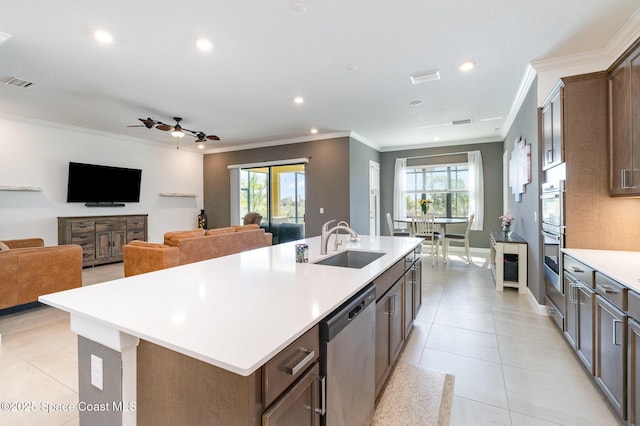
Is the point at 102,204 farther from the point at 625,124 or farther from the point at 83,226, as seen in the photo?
the point at 625,124

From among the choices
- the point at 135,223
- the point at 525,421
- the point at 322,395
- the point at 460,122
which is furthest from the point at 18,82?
the point at 460,122

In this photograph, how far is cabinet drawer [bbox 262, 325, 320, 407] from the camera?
84 centimetres

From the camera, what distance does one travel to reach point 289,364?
3.01 feet

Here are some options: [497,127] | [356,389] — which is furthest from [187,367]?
[497,127]

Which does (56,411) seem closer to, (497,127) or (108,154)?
(108,154)

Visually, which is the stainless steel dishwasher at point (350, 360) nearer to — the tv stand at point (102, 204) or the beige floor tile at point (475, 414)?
the beige floor tile at point (475, 414)

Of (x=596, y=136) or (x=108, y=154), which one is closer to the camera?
(x=596, y=136)

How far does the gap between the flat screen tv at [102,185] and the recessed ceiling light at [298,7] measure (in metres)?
5.68

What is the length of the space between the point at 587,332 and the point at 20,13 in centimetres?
493

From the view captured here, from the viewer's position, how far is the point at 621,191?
2.29 m

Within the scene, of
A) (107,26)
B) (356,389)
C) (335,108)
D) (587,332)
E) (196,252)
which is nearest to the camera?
(356,389)

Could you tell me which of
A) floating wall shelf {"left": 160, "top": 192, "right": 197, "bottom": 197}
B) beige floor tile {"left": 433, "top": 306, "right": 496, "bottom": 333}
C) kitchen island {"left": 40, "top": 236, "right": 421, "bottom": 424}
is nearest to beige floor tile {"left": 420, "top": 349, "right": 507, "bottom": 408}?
beige floor tile {"left": 433, "top": 306, "right": 496, "bottom": 333}

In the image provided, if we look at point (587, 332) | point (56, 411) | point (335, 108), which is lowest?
point (56, 411)

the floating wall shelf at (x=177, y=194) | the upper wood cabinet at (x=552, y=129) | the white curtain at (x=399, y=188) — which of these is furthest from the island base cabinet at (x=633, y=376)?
the floating wall shelf at (x=177, y=194)
